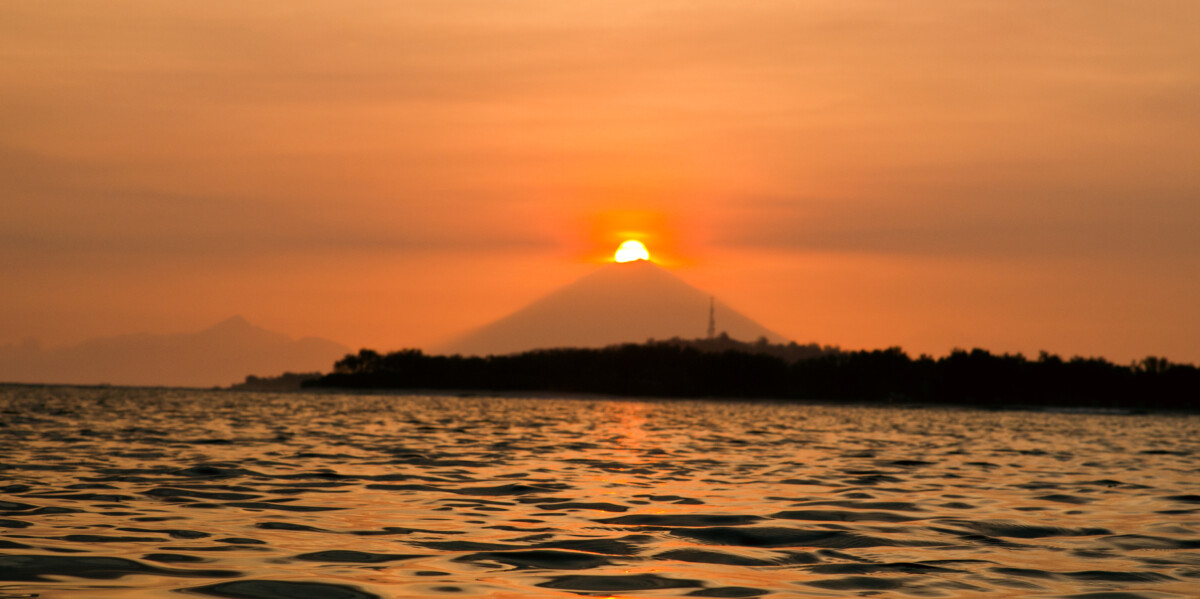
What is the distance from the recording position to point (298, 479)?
2689cm

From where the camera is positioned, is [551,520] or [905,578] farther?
[551,520]

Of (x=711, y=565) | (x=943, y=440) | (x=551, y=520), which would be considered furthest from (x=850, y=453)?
(x=711, y=565)

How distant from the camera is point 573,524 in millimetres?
19406

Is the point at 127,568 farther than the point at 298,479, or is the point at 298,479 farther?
the point at 298,479

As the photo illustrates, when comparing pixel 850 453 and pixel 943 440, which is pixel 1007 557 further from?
pixel 943 440

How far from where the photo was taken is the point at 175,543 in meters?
16.2

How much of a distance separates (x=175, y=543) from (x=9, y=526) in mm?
3093

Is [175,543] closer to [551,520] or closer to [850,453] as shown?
[551,520]

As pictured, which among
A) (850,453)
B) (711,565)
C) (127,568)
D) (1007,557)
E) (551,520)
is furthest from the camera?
(850,453)

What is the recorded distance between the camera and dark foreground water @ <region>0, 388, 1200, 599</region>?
45.3ft

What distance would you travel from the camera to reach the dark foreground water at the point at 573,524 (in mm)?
13809

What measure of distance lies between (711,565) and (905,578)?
2.52 m

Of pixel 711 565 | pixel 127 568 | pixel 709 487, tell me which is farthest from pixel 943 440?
pixel 127 568

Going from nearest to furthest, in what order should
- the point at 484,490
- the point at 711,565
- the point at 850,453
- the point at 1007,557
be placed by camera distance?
the point at 711,565 → the point at 1007,557 → the point at 484,490 → the point at 850,453
